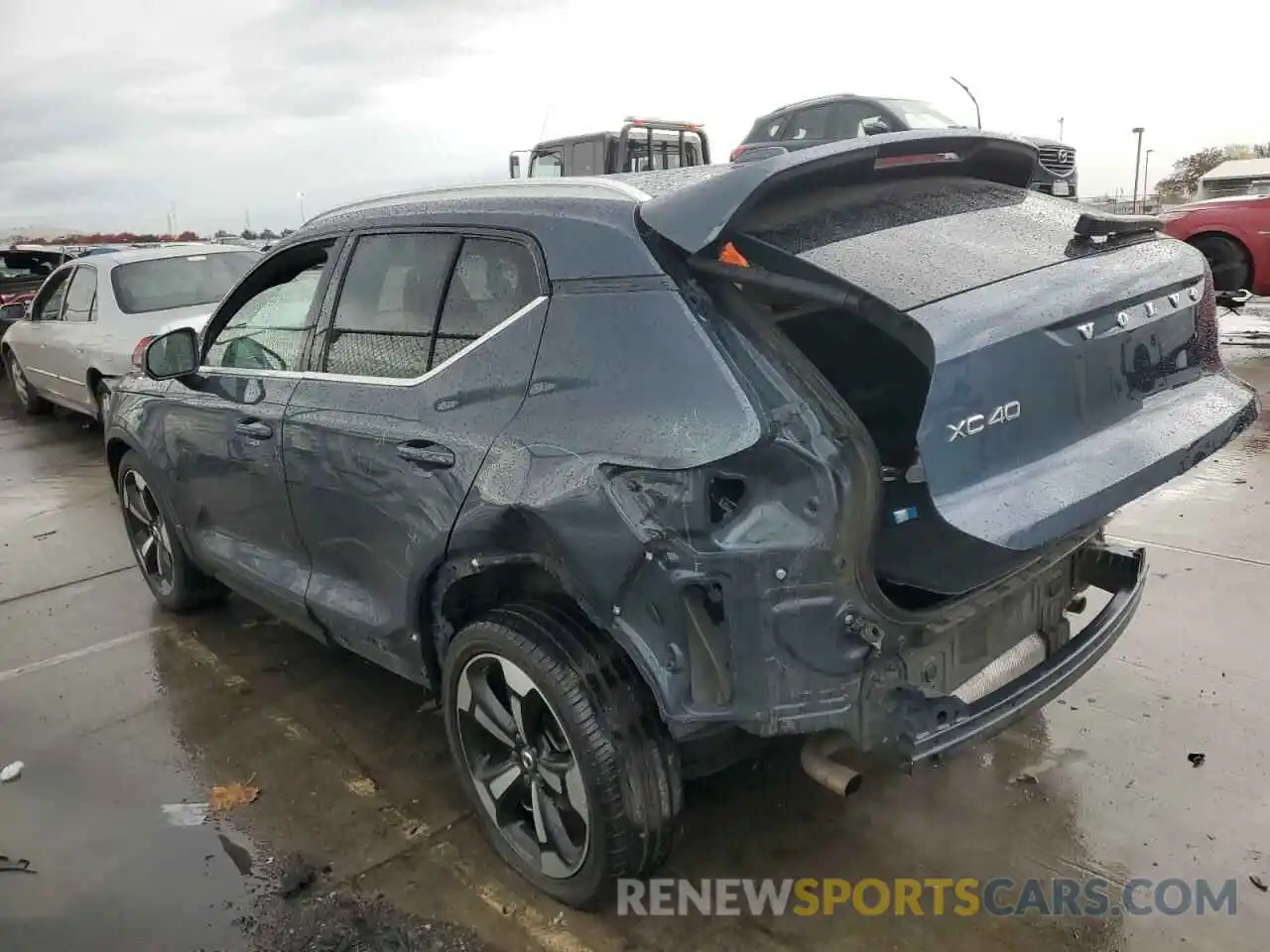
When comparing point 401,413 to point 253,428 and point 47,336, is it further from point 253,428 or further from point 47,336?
point 47,336

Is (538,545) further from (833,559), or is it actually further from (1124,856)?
(1124,856)

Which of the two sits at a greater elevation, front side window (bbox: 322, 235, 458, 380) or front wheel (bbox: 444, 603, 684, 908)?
front side window (bbox: 322, 235, 458, 380)

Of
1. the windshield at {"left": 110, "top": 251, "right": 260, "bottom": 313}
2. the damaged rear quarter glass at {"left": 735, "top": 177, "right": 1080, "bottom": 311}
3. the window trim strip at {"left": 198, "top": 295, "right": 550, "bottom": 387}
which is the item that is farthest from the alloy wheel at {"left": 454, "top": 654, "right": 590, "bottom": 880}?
the windshield at {"left": 110, "top": 251, "right": 260, "bottom": 313}

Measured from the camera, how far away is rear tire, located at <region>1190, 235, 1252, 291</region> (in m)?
10.4

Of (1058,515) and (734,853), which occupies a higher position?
(1058,515)

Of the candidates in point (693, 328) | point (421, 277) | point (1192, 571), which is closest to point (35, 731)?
point (421, 277)

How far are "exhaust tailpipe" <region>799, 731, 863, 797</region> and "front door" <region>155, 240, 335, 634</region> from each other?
2044mm

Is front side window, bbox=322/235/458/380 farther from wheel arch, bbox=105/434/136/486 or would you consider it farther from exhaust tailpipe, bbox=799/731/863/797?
wheel arch, bbox=105/434/136/486

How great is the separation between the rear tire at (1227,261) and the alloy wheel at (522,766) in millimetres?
10223

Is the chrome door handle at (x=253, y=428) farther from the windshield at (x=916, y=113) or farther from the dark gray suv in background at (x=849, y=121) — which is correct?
the windshield at (x=916, y=113)

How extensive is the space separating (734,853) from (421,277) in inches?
79.8

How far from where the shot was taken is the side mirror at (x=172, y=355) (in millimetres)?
4012

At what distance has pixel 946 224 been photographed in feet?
9.17

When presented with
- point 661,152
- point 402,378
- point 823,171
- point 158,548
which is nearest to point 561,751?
point 402,378
